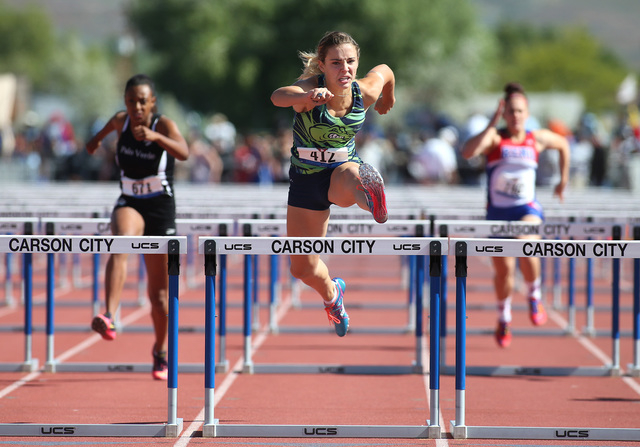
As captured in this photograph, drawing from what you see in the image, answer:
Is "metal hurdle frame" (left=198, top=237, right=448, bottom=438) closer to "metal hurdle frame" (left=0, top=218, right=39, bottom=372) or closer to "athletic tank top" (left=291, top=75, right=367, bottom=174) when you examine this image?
"athletic tank top" (left=291, top=75, right=367, bottom=174)

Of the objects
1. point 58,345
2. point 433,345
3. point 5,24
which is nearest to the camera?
point 433,345

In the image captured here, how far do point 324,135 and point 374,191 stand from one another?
59 cm

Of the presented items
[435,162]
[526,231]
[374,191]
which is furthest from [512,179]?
[435,162]

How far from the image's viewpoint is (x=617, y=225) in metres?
7.97

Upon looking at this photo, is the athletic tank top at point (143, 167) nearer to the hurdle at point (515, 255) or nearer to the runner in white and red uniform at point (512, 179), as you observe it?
the hurdle at point (515, 255)

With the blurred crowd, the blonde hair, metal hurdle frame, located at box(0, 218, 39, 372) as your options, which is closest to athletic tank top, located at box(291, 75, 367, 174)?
the blonde hair

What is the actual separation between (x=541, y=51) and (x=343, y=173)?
13347cm

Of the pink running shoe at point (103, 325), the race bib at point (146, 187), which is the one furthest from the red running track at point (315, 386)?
the race bib at point (146, 187)

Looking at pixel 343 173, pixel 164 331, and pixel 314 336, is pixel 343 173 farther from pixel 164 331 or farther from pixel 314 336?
pixel 314 336

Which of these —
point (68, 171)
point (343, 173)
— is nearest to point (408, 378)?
point (343, 173)

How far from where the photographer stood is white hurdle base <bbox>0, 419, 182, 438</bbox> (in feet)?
20.3

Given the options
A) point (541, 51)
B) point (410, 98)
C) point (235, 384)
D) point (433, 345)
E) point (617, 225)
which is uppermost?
point (541, 51)

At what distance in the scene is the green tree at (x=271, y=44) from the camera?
52.2 meters

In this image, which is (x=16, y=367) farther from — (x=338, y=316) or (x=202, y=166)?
(x=202, y=166)
